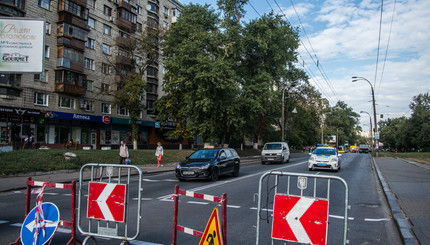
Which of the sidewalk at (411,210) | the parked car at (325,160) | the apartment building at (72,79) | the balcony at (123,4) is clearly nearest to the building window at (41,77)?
the apartment building at (72,79)

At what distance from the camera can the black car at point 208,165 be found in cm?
1298

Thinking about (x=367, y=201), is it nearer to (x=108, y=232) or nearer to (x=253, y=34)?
(x=108, y=232)

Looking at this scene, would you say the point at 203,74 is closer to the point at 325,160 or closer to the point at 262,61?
the point at 262,61

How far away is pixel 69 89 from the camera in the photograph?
108 ft

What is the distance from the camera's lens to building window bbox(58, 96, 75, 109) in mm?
33094

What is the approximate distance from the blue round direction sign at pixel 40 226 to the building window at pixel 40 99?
30.0 m

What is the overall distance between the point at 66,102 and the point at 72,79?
2.54 metres

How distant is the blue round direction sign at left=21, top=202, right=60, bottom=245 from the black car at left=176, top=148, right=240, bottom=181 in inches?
335

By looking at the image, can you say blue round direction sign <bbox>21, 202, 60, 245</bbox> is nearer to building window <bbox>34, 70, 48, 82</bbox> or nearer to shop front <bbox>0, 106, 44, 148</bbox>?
shop front <bbox>0, 106, 44, 148</bbox>

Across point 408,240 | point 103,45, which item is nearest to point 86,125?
point 103,45

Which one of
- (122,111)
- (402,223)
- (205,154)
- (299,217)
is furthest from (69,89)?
A: (299,217)

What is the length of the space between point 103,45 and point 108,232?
38743mm

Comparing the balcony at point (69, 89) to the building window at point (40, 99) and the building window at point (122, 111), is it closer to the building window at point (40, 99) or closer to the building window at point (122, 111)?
the building window at point (40, 99)

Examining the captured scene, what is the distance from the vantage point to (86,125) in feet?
121
